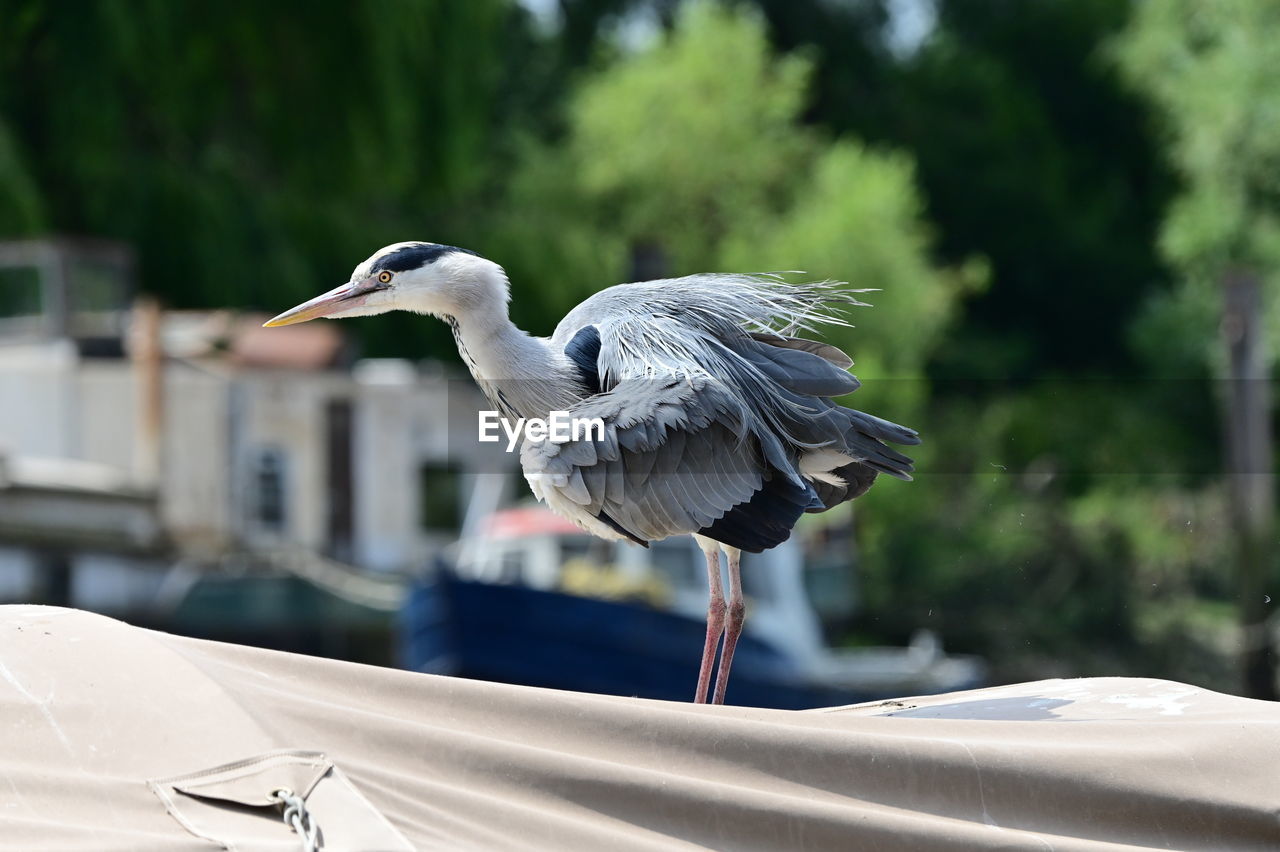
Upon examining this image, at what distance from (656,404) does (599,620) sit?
8.67m

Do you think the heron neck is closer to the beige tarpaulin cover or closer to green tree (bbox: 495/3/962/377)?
the beige tarpaulin cover

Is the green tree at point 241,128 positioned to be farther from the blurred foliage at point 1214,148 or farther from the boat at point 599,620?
the blurred foliage at point 1214,148

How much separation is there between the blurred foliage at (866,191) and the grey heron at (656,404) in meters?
0.51

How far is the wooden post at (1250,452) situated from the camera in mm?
13492

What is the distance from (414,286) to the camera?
3.06 meters

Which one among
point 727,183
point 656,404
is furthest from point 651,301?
point 727,183

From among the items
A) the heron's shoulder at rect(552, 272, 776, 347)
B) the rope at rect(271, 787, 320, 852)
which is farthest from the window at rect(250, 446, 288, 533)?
the rope at rect(271, 787, 320, 852)

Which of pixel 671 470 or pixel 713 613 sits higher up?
pixel 671 470

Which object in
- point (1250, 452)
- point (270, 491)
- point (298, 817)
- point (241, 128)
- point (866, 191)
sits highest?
point (866, 191)

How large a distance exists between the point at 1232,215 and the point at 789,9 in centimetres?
1232

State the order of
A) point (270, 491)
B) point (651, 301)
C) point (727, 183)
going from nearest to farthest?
point (651, 301) < point (270, 491) < point (727, 183)

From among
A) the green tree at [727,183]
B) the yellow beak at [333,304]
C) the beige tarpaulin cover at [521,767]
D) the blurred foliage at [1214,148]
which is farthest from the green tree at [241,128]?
the beige tarpaulin cover at [521,767]

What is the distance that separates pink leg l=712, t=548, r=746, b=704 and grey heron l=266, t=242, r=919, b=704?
46 millimetres

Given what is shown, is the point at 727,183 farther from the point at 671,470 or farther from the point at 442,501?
the point at 671,470
